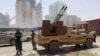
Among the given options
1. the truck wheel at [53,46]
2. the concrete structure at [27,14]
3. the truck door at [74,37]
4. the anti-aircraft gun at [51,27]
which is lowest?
the truck wheel at [53,46]

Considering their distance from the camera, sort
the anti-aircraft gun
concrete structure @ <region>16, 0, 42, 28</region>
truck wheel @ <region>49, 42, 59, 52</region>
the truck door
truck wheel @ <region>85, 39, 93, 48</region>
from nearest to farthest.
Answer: truck wheel @ <region>49, 42, 59, 52</region>, the anti-aircraft gun, the truck door, truck wheel @ <region>85, 39, 93, 48</region>, concrete structure @ <region>16, 0, 42, 28</region>

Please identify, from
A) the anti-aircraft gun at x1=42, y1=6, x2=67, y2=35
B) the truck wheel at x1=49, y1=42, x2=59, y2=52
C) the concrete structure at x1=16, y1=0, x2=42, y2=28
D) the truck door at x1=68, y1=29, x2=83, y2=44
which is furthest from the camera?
the concrete structure at x1=16, y1=0, x2=42, y2=28

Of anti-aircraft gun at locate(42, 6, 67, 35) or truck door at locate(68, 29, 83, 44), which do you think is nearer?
anti-aircraft gun at locate(42, 6, 67, 35)

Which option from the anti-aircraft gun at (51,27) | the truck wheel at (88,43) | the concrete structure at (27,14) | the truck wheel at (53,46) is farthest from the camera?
the concrete structure at (27,14)

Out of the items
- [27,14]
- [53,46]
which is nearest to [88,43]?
[53,46]

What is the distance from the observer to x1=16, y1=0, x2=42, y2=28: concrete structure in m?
95.9

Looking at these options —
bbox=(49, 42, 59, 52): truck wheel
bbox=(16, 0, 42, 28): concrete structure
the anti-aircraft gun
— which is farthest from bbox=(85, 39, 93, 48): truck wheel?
bbox=(16, 0, 42, 28): concrete structure

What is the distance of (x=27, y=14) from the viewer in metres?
104

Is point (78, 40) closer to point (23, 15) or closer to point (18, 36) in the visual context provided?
point (18, 36)

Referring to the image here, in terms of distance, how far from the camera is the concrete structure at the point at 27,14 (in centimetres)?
9594

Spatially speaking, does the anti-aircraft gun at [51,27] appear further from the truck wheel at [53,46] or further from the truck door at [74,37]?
the truck door at [74,37]

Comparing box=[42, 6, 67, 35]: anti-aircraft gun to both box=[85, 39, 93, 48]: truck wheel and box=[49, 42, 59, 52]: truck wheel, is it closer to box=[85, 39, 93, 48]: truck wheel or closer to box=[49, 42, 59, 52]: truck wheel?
box=[49, 42, 59, 52]: truck wheel

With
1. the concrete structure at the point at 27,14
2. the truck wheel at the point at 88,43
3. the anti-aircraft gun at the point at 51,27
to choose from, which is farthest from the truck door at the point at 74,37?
the concrete structure at the point at 27,14

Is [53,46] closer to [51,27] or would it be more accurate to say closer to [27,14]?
[51,27]
